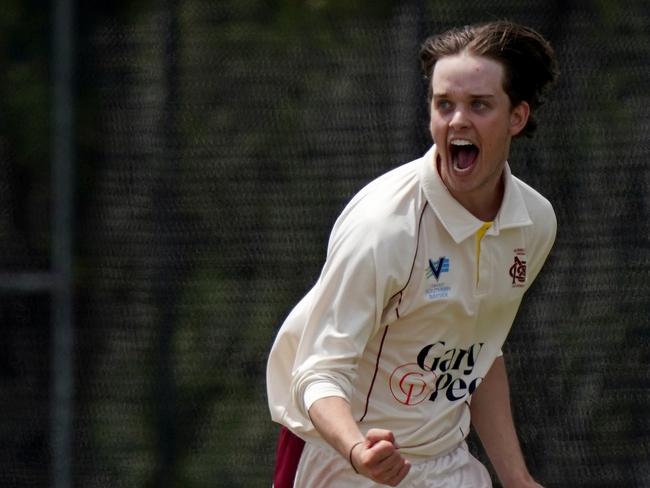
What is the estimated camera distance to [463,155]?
3.22m

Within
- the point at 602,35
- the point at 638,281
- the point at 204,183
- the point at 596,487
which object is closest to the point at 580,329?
the point at 638,281

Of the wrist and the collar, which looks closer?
the collar

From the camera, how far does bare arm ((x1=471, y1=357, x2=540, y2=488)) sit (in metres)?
3.52


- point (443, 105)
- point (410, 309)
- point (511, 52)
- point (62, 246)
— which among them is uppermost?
point (511, 52)

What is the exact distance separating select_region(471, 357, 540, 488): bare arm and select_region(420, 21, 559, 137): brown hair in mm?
657

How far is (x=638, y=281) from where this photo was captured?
14.7 feet

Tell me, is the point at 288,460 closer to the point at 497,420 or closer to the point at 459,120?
the point at 497,420

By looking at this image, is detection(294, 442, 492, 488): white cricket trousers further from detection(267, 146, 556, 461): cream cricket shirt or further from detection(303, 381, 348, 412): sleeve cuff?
detection(303, 381, 348, 412): sleeve cuff

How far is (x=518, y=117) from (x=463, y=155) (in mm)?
193

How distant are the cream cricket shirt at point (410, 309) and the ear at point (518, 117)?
12 cm

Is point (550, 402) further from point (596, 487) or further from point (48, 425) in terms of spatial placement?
point (48, 425)

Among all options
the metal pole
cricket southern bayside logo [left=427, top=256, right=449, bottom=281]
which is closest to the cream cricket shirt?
cricket southern bayside logo [left=427, top=256, right=449, bottom=281]

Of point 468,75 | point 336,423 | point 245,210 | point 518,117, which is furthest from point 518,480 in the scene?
point 245,210

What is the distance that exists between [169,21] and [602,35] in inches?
55.0
